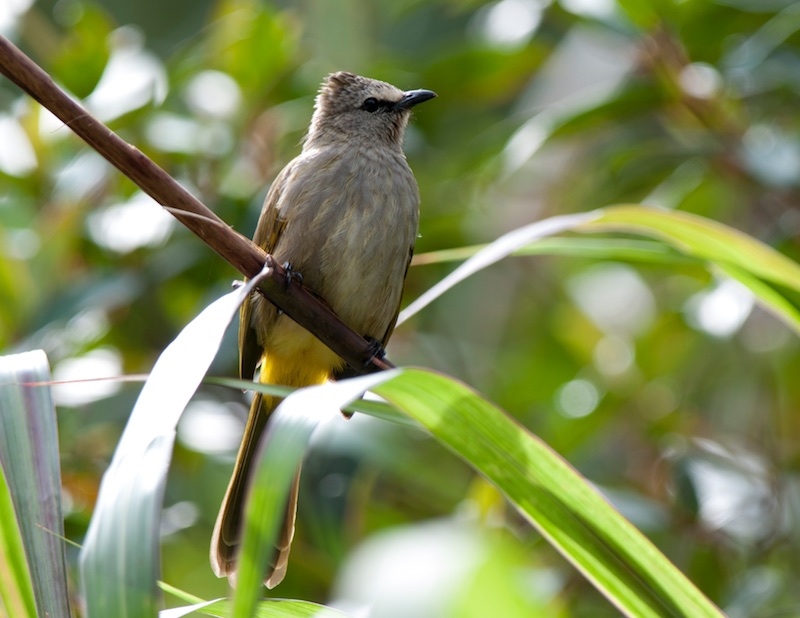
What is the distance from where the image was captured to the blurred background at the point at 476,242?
297 centimetres

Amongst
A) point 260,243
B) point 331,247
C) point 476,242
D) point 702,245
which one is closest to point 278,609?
point 702,245

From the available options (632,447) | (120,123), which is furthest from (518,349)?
(120,123)

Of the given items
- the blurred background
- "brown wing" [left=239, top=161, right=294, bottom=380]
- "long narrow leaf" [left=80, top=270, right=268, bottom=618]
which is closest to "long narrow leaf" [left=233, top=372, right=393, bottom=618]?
"long narrow leaf" [left=80, top=270, right=268, bottom=618]

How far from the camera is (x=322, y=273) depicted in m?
2.57

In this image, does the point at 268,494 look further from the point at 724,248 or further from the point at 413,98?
the point at 413,98

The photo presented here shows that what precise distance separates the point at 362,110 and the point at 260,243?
2.04 ft

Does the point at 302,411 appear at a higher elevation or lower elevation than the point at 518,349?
lower

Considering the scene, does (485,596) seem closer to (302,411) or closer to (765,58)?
(302,411)

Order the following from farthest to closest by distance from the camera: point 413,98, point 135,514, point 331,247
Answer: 1. point 413,98
2. point 331,247
3. point 135,514

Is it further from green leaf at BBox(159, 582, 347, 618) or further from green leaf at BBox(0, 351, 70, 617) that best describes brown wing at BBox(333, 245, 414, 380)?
green leaf at BBox(0, 351, 70, 617)

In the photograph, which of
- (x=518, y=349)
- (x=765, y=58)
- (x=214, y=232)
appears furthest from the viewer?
(x=518, y=349)

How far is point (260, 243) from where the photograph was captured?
8.89ft

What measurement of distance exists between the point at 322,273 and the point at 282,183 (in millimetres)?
325

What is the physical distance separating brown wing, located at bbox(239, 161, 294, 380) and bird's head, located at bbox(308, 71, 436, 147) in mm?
295
